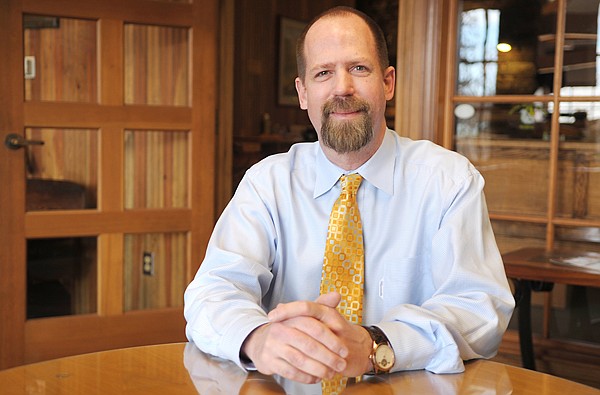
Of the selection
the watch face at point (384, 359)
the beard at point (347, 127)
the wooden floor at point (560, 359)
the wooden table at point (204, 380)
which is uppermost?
the beard at point (347, 127)

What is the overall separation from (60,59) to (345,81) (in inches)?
79.8

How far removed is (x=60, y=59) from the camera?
10.8 ft

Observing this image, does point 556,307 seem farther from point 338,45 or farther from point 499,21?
point 338,45

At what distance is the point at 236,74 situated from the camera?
5.09 metres

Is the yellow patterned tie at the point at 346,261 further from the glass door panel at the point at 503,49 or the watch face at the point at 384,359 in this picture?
the glass door panel at the point at 503,49

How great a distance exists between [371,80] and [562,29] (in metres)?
Answer: 1.62

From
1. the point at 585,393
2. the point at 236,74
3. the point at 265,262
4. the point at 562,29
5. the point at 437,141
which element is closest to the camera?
the point at 585,393

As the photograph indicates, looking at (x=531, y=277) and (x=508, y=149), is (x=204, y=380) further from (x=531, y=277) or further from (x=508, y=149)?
(x=508, y=149)

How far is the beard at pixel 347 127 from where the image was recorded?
5.38 feet

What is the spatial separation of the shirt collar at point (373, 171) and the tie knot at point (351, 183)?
13 mm

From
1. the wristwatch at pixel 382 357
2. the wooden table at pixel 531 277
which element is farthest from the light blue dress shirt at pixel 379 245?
the wooden table at pixel 531 277

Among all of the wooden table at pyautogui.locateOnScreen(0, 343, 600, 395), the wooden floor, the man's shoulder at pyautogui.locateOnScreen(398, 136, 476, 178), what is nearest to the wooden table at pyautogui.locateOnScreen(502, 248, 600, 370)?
the wooden floor

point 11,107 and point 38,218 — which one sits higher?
point 11,107

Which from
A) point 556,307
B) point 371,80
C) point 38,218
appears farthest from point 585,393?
point 38,218
